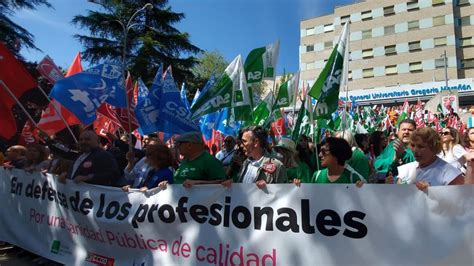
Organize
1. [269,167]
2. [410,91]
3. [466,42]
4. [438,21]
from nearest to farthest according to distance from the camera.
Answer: [269,167] < [410,91] < [466,42] < [438,21]

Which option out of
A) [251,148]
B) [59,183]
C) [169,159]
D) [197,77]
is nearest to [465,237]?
[251,148]

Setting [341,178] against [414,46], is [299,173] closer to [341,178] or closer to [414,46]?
[341,178]

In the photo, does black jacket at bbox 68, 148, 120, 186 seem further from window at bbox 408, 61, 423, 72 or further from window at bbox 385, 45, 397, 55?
window at bbox 385, 45, 397, 55

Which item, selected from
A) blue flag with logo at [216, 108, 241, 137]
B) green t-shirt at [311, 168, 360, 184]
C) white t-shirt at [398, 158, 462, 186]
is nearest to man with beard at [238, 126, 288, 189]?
green t-shirt at [311, 168, 360, 184]

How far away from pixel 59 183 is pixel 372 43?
57.6m

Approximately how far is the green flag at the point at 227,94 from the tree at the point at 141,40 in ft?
68.6

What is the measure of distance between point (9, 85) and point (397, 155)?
5963mm

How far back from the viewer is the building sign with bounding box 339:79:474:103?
134 ft

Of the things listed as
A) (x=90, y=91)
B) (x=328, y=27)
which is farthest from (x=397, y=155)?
(x=328, y=27)

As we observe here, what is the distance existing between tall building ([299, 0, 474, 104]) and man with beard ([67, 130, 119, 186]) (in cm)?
4667

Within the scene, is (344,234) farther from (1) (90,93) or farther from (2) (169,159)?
(1) (90,93)

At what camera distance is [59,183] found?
18.4 ft

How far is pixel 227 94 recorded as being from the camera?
7168mm

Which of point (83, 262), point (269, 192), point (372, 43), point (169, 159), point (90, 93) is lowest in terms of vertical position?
point (83, 262)
